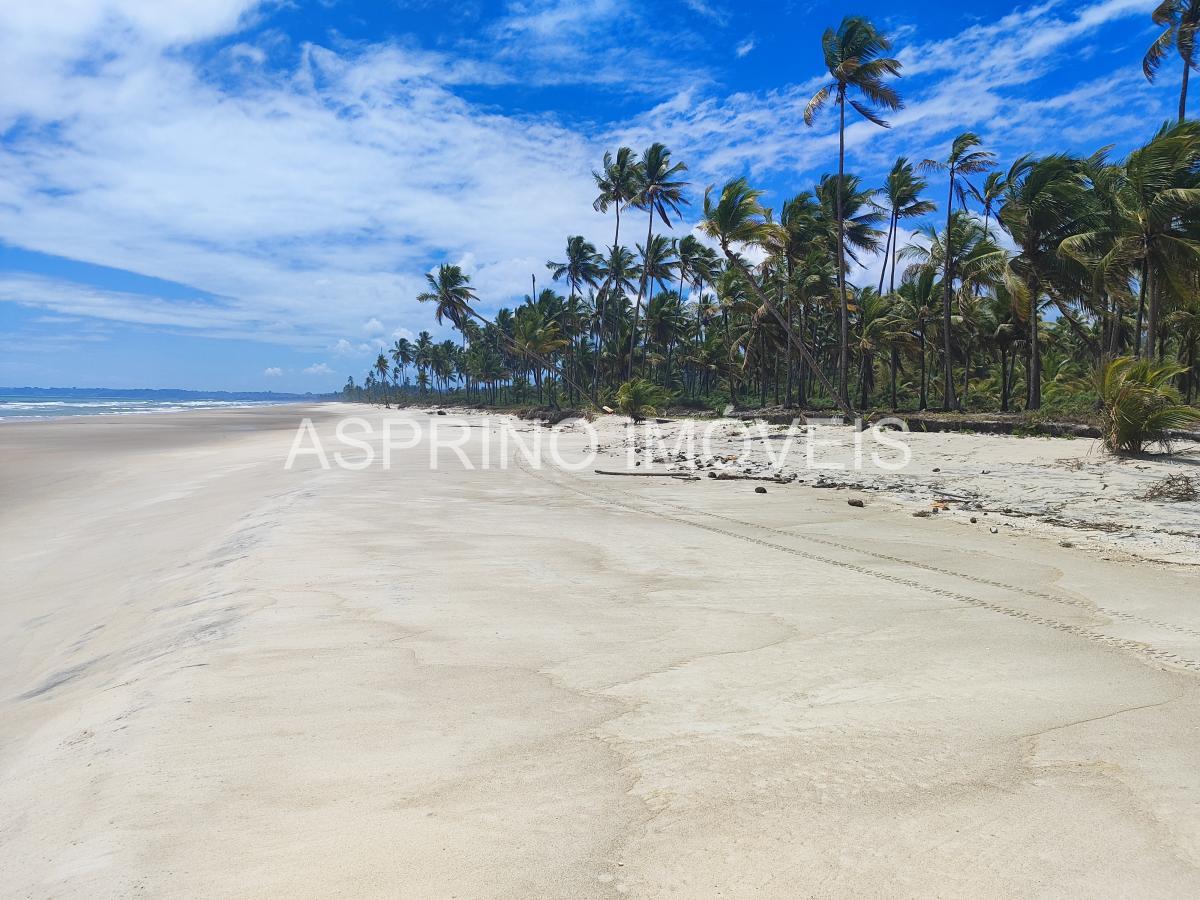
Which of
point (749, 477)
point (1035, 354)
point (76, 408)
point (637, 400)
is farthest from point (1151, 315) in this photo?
point (76, 408)

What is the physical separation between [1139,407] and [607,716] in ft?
35.9

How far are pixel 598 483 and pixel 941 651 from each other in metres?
9.25

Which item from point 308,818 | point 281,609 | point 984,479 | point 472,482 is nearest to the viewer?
point 308,818

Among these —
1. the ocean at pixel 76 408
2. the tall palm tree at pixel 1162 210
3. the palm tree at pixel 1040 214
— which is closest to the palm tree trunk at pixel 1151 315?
the tall palm tree at pixel 1162 210

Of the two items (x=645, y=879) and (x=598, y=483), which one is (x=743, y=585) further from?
(x=598, y=483)

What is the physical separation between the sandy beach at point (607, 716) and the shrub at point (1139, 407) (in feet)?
10.5

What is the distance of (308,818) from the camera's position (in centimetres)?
234

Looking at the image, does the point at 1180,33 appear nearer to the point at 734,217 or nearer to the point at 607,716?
the point at 734,217

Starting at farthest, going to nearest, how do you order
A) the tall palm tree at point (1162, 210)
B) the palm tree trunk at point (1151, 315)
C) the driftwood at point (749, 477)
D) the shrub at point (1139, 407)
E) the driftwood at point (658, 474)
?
the tall palm tree at point (1162, 210)
the palm tree trunk at point (1151, 315)
the driftwood at point (658, 474)
the driftwood at point (749, 477)
the shrub at point (1139, 407)

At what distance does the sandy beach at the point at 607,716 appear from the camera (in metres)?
2.14

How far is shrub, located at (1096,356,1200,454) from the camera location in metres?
9.93

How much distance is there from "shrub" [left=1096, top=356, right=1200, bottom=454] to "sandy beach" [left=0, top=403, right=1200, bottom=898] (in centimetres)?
319

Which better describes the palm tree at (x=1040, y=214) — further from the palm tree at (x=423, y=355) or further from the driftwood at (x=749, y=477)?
the palm tree at (x=423, y=355)

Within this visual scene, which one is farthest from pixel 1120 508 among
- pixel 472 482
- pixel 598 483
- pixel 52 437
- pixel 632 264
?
pixel 632 264
